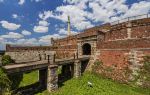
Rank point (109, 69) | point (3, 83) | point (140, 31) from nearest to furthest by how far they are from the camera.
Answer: point (3, 83)
point (140, 31)
point (109, 69)

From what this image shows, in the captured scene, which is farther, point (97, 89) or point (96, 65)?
point (96, 65)

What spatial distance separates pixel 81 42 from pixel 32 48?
10.0m

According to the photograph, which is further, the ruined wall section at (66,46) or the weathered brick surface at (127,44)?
the ruined wall section at (66,46)

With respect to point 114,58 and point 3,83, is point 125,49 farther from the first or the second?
point 3,83

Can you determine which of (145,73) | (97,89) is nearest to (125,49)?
(145,73)

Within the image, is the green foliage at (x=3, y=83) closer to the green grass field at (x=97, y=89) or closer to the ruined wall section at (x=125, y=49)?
the green grass field at (x=97, y=89)

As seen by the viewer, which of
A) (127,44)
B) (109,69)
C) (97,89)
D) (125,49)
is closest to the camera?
(97,89)

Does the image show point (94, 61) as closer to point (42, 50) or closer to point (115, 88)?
point (115, 88)

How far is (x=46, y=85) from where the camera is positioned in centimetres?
1805

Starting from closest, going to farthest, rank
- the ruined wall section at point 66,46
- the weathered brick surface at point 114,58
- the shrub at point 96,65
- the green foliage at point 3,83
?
the green foliage at point 3,83, the weathered brick surface at point 114,58, the shrub at point 96,65, the ruined wall section at point 66,46

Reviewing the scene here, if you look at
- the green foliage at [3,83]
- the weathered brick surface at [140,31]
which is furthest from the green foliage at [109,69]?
the green foliage at [3,83]

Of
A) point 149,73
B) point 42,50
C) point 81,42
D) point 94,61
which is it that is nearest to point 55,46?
point 42,50

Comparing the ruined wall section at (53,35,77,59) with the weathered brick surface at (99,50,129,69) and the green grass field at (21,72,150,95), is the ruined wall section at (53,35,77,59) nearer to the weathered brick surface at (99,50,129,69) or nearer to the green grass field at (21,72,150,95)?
the weathered brick surface at (99,50,129,69)

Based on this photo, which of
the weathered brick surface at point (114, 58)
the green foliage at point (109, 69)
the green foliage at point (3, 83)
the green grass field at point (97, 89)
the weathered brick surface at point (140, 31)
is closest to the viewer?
the green foliage at point (3, 83)
